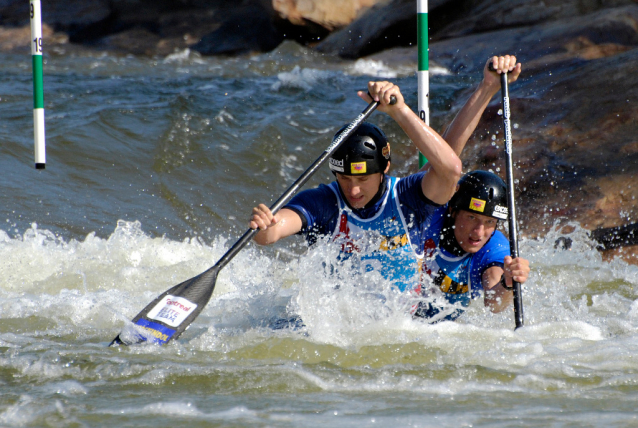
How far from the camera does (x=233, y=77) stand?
1305 cm

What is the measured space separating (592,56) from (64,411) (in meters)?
8.97

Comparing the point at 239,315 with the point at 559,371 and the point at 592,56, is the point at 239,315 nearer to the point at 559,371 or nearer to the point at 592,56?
→ the point at 559,371

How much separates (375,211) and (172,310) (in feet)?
4.18

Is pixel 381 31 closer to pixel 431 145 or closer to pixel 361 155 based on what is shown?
pixel 361 155

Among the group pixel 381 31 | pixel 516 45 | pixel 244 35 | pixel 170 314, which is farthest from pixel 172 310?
pixel 244 35

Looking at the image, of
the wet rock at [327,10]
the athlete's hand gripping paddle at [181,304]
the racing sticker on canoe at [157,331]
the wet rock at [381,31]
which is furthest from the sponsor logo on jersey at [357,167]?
the wet rock at [327,10]

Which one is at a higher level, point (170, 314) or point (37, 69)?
point (37, 69)

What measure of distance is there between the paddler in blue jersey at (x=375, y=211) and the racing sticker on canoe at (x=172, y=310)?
0.57 meters

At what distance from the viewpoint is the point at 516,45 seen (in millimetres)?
11445

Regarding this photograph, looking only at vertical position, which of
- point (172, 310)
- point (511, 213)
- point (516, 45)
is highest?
point (516, 45)

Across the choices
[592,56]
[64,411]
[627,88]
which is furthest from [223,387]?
[592,56]

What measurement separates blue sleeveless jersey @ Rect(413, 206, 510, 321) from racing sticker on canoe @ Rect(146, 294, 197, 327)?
1.36 metres

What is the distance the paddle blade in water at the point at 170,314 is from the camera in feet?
12.6

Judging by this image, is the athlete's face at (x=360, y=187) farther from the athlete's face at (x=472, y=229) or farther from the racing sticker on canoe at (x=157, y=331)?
the racing sticker on canoe at (x=157, y=331)
